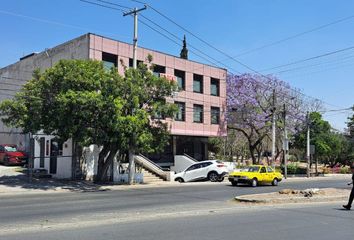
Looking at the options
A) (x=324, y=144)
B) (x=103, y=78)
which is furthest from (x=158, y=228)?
(x=324, y=144)

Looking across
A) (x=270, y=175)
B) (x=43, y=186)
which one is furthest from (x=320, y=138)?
(x=43, y=186)

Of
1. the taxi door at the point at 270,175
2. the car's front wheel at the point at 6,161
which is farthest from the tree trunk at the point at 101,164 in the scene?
the taxi door at the point at 270,175

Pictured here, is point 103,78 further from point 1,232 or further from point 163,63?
point 1,232

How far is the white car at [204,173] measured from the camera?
34.0 m

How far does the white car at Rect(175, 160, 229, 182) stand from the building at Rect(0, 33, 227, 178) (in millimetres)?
5663

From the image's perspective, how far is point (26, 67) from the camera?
4172 cm

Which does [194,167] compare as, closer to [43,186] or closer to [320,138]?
[43,186]

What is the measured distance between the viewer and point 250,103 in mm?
48844

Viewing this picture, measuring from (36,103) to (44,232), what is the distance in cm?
1669

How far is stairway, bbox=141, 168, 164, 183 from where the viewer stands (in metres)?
33.1

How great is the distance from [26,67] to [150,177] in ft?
55.9

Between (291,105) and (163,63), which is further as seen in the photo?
(291,105)

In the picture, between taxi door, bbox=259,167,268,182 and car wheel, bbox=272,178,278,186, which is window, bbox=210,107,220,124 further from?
taxi door, bbox=259,167,268,182

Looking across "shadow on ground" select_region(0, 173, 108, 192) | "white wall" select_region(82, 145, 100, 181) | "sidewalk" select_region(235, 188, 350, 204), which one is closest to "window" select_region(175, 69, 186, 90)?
"white wall" select_region(82, 145, 100, 181)
